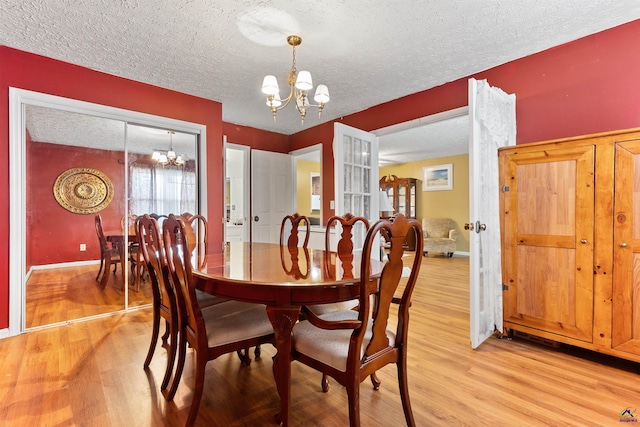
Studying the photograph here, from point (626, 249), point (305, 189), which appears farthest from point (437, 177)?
point (626, 249)

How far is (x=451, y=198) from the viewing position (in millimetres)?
7309

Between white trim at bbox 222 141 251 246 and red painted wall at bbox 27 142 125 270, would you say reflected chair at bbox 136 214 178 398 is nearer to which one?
red painted wall at bbox 27 142 125 270

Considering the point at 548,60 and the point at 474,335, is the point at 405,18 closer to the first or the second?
the point at 548,60

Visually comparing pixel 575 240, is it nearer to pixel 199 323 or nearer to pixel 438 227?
pixel 199 323

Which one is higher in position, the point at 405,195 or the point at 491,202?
the point at 405,195

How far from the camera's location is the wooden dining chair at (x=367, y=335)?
1229 mm

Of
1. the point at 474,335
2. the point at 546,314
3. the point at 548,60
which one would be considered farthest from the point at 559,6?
the point at 474,335

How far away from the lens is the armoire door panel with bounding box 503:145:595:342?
85.1 inches

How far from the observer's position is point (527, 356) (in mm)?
2250

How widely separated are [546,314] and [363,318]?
191 cm

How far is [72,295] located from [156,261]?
217cm

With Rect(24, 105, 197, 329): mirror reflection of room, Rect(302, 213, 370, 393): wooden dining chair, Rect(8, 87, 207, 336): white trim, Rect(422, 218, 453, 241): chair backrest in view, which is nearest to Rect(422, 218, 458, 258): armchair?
Rect(422, 218, 453, 241): chair backrest

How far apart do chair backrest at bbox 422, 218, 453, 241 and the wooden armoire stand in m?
4.79

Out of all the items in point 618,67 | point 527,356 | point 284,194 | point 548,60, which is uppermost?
point 548,60
